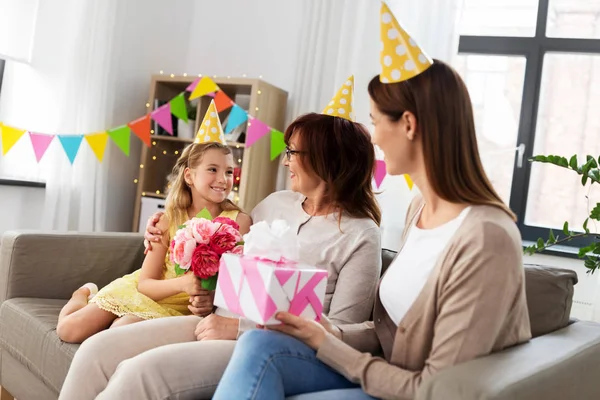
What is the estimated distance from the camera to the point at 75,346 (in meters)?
2.05

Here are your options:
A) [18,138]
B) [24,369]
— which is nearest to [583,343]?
[24,369]

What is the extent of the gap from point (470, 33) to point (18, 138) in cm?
251

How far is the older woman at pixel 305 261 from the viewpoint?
1.55 metres

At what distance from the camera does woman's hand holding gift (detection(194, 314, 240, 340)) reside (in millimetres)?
1773

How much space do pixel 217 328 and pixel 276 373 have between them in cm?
45

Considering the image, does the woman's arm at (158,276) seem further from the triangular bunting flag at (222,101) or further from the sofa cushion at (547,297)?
the triangular bunting flag at (222,101)

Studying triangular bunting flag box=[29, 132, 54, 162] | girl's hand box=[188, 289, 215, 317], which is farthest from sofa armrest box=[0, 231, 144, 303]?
triangular bunting flag box=[29, 132, 54, 162]

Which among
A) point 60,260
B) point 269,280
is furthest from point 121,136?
point 269,280

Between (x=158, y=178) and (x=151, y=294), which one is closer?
(x=151, y=294)

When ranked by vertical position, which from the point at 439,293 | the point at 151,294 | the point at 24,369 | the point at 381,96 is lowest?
the point at 24,369

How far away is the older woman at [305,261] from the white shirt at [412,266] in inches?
12.2

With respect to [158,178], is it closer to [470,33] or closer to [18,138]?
[18,138]

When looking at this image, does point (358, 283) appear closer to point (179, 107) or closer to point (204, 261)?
point (204, 261)

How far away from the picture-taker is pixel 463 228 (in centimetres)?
134
